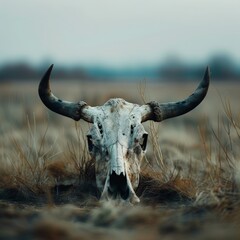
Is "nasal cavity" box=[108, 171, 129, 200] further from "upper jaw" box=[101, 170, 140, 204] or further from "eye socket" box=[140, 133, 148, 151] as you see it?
"eye socket" box=[140, 133, 148, 151]

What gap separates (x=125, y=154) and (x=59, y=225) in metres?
2.08

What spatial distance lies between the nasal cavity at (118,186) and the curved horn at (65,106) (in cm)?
132

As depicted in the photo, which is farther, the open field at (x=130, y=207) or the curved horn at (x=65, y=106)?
the curved horn at (x=65, y=106)

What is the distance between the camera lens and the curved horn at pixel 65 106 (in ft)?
29.3

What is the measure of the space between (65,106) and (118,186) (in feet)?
5.97

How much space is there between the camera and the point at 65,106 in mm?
9125

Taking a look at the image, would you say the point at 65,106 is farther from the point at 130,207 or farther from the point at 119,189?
the point at 130,207

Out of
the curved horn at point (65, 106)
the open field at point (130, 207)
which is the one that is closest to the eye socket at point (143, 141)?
the open field at point (130, 207)

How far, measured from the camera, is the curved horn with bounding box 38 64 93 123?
29.3ft

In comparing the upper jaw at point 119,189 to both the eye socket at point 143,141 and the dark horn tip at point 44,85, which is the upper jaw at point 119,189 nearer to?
the eye socket at point 143,141

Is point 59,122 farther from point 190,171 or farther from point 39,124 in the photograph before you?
point 190,171

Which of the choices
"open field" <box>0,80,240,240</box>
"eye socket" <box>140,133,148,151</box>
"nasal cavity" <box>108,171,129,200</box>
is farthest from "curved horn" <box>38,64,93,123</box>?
"nasal cavity" <box>108,171,129,200</box>

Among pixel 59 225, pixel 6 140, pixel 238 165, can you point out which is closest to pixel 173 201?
pixel 238 165

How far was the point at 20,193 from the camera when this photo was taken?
892cm
